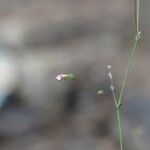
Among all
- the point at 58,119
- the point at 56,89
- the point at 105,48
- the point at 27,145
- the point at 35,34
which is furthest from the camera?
the point at 35,34

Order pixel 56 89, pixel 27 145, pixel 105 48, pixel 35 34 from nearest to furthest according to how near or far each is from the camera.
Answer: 1. pixel 27 145
2. pixel 56 89
3. pixel 105 48
4. pixel 35 34

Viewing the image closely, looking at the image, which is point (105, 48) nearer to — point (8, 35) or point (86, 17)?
point (86, 17)

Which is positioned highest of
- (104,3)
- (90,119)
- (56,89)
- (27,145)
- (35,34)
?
(104,3)

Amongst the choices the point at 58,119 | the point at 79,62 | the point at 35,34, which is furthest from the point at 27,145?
the point at 35,34

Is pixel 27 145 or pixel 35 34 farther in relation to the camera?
pixel 35 34

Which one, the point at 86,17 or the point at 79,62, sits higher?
the point at 86,17

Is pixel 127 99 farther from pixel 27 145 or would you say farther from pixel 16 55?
pixel 16 55
